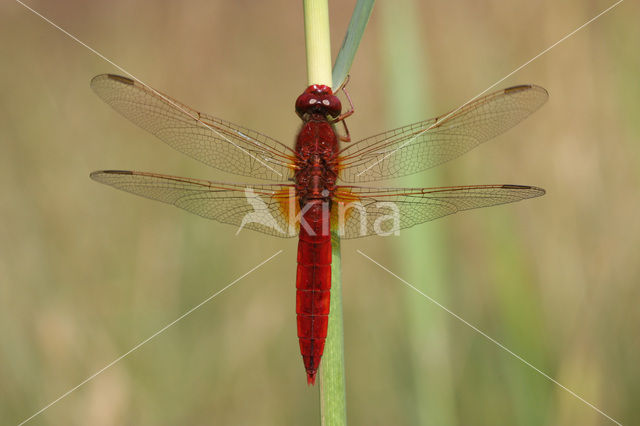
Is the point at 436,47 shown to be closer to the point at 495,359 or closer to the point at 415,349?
the point at 495,359

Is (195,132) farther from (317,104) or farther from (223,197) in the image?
(317,104)

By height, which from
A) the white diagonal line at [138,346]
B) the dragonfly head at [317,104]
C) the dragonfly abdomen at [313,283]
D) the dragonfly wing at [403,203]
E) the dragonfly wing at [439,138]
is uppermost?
the dragonfly head at [317,104]

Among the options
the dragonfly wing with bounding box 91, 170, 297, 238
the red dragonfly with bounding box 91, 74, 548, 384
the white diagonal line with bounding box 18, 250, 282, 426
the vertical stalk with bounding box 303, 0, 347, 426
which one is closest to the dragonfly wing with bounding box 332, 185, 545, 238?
the red dragonfly with bounding box 91, 74, 548, 384

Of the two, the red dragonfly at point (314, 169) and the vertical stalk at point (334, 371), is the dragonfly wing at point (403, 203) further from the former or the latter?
the vertical stalk at point (334, 371)

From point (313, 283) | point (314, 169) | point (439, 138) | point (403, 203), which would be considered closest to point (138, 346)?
point (313, 283)

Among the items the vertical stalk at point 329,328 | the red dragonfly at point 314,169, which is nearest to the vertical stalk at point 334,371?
the vertical stalk at point 329,328

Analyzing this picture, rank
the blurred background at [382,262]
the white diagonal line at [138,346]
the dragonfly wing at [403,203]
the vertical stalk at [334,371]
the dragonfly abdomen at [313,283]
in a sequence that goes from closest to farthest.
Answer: the vertical stalk at [334,371] < the dragonfly abdomen at [313,283] < the dragonfly wing at [403,203] < the blurred background at [382,262] < the white diagonal line at [138,346]
